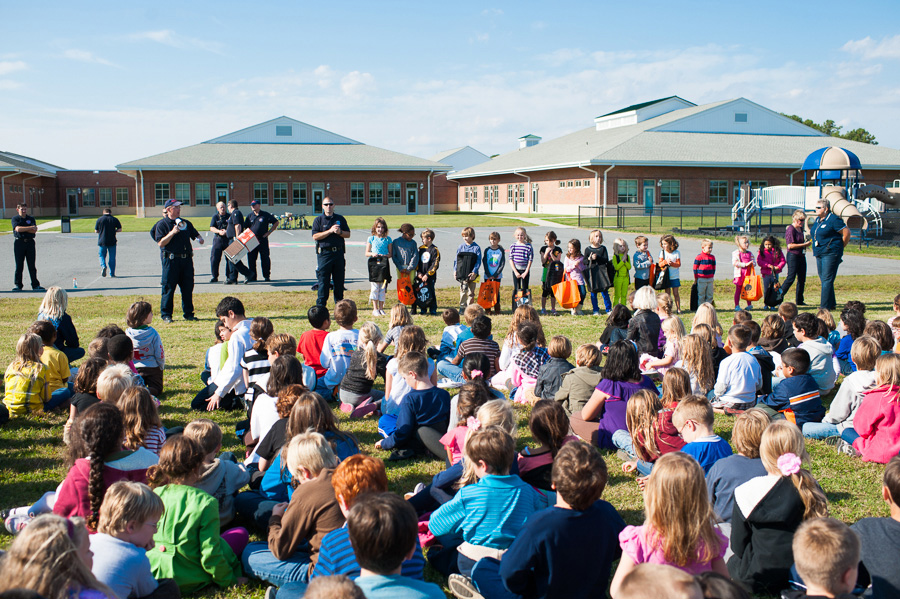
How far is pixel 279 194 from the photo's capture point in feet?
185

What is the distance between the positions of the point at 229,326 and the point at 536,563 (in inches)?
197

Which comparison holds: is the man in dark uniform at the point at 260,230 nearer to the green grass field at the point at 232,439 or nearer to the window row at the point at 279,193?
the green grass field at the point at 232,439

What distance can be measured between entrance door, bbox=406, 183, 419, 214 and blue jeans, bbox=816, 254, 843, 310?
47.4 m

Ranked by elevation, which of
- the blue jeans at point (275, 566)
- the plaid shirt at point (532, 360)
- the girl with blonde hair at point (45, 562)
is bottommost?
the blue jeans at point (275, 566)

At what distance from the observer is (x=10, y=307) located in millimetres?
13773

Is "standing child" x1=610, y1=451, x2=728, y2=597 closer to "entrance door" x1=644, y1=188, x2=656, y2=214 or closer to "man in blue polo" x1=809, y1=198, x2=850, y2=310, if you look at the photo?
"man in blue polo" x1=809, y1=198, x2=850, y2=310

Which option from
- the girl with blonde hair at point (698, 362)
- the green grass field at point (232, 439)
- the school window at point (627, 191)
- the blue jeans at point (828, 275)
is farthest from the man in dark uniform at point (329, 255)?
the school window at point (627, 191)

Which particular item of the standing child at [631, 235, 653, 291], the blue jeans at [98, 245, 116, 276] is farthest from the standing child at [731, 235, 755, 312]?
the blue jeans at [98, 245, 116, 276]

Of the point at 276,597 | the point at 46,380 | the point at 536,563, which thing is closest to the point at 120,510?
the point at 276,597

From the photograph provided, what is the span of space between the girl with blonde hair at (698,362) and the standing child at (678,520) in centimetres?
398

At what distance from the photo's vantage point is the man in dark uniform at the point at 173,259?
12.1 meters

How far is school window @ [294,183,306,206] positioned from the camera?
5644 cm

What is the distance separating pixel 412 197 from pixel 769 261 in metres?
48.0

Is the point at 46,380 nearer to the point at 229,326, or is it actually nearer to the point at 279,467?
the point at 229,326
